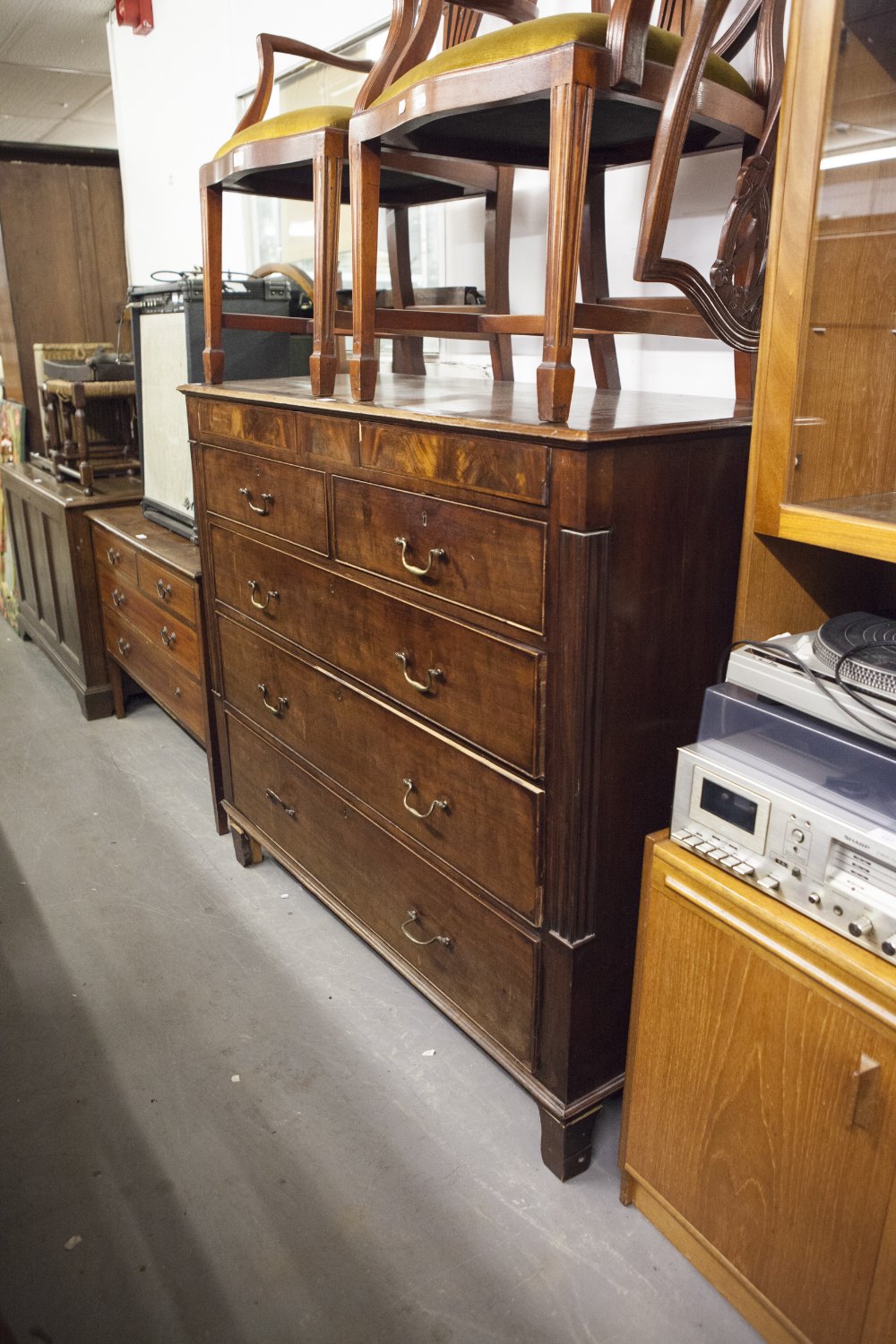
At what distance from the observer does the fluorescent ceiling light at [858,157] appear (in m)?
1.12

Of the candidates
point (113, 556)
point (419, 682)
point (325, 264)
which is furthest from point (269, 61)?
point (419, 682)

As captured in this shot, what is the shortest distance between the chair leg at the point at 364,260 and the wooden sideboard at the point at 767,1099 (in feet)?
3.13

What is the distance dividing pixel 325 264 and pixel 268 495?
459 millimetres

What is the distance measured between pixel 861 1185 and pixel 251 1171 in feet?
3.27

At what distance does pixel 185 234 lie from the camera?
4.00m

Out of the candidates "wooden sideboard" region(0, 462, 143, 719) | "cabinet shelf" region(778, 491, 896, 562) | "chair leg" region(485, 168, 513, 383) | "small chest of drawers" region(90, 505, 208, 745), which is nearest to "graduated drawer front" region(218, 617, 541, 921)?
"small chest of drawers" region(90, 505, 208, 745)

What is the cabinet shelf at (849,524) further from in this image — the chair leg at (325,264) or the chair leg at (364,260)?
the chair leg at (325,264)

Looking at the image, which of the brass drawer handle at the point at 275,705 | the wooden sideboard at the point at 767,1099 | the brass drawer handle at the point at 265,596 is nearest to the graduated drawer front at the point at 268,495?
the brass drawer handle at the point at 265,596

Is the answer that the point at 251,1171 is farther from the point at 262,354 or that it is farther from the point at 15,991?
the point at 262,354

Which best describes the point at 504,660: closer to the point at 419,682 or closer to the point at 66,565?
the point at 419,682

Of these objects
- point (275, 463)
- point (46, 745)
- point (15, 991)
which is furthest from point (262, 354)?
point (15, 991)

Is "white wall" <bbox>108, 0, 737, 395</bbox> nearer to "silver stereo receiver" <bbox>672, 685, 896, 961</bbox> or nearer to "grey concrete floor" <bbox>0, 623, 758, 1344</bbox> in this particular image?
"silver stereo receiver" <bbox>672, 685, 896, 961</bbox>

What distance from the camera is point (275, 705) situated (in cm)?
211

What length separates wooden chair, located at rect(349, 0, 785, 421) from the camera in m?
1.25
